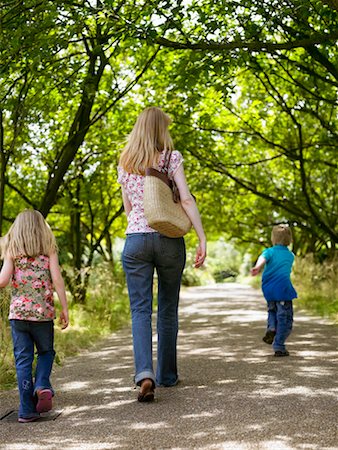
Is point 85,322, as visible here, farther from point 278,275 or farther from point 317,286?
point 317,286

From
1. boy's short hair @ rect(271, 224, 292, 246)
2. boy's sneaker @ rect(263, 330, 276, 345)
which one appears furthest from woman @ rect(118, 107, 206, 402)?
boy's sneaker @ rect(263, 330, 276, 345)

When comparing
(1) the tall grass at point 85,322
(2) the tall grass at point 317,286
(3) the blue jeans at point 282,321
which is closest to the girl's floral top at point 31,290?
(1) the tall grass at point 85,322

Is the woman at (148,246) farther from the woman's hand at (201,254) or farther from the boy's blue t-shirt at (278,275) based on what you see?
the boy's blue t-shirt at (278,275)

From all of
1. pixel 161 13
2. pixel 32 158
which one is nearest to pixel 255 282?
pixel 32 158

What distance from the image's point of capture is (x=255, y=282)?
40312mm

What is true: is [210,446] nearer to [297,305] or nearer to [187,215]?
[187,215]

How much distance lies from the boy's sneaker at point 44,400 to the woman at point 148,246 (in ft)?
2.21

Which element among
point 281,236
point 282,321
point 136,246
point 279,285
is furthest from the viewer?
point 281,236

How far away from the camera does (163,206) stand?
5859 millimetres

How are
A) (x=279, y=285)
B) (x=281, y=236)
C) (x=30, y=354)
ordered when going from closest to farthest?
(x=30, y=354)
(x=279, y=285)
(x=281, y=236)

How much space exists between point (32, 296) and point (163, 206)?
1.19m

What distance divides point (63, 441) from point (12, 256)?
5.30 ft

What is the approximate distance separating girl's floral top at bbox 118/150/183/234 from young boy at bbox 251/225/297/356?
258 centimetres

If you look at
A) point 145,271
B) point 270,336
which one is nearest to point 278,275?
point 270,336
